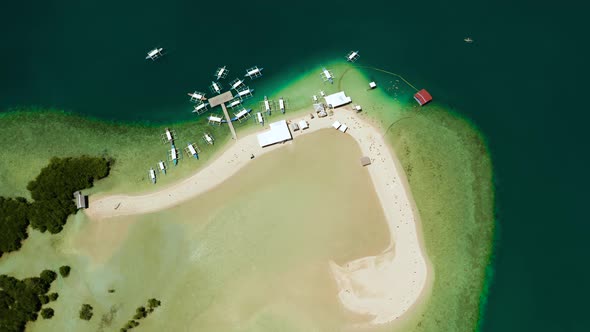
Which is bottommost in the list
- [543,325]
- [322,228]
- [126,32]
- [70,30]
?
[543,325]

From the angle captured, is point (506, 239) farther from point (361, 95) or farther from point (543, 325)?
point (361, 95)

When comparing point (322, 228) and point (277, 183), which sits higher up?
point (277, 183)

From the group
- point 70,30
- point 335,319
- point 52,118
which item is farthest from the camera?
point 70,30

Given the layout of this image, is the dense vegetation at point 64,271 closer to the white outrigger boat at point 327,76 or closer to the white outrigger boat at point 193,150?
the white outrigger boat at point 193,150

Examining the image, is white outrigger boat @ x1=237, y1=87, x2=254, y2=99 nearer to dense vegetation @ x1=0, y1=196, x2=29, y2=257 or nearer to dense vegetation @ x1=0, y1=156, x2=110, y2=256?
dense vegetation @ x1=0, y1=156, x2=110, y2=256

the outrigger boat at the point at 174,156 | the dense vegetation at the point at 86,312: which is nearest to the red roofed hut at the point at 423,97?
the outrigger boat at the point at 174,156

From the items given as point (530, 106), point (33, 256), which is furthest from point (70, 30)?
point (530, 106)

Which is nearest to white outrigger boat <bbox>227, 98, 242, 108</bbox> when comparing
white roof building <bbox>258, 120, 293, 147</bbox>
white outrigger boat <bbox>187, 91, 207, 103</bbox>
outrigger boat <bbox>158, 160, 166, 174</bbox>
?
white outrigger boat <bbox>187, 91, 207, 103</bbox>
